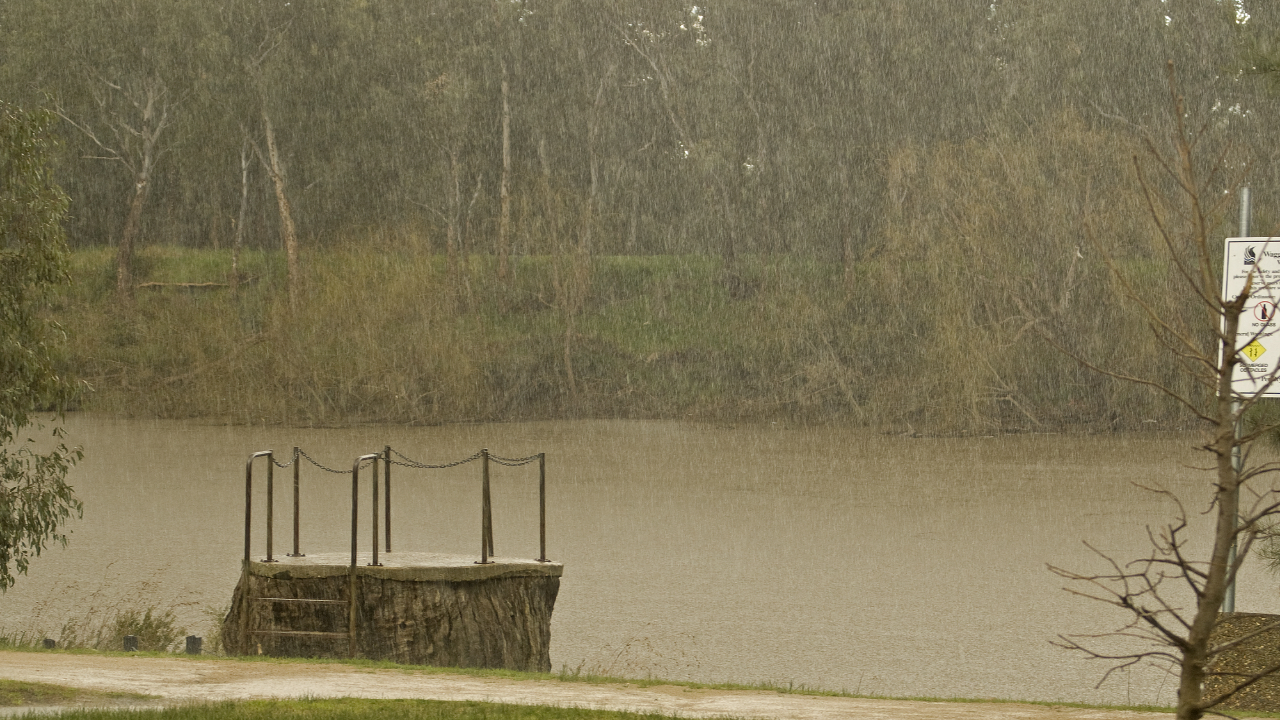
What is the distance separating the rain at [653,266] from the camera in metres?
21.3

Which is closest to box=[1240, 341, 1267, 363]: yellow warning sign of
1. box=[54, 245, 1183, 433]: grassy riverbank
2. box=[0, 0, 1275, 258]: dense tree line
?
box=[54, 245, 1183, 433]: grassy riverbank

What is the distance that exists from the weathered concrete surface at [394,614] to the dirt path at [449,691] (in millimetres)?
1642

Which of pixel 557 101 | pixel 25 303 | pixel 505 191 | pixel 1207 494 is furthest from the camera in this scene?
pixel 557 101

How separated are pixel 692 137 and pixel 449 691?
108 ft

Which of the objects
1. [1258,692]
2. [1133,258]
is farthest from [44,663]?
[1133,258]

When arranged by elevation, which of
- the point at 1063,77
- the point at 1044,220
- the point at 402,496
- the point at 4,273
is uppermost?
the point at 1063,77

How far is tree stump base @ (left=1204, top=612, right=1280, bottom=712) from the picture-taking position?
8547 mm

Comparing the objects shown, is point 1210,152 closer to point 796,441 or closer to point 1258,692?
point 796,441

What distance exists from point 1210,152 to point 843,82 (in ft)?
31.8

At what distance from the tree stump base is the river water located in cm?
110

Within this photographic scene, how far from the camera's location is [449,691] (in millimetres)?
8078

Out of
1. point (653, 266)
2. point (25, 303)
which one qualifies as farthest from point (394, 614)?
point (653, 266)

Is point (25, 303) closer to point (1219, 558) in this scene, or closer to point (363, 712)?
point (363, 712)

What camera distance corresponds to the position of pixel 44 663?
8656 millimetres
